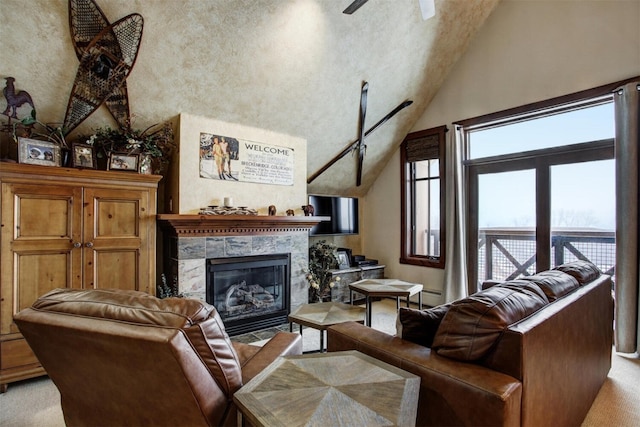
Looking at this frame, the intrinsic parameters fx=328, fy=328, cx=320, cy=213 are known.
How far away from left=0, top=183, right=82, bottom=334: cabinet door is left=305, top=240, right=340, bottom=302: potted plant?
8.34 ft

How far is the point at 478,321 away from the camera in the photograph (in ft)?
4.48

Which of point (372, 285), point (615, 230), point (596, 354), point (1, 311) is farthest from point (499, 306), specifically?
point (1, 311)

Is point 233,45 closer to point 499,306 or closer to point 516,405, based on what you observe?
point 499,306

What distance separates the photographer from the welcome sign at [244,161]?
11.9 feet

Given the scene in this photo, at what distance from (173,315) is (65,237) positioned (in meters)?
2.19

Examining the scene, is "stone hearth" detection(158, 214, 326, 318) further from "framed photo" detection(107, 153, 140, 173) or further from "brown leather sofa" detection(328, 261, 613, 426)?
"brown leather sofa" detection(328, 261, 613, 426)

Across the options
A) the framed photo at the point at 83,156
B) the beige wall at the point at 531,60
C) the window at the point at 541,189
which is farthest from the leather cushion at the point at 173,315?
the beige wall at the point at 531,60

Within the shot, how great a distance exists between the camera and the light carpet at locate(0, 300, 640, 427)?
2.12 metres

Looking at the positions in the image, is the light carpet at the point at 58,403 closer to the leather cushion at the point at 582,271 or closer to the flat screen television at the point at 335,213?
the leather cushion at the point at 582,271

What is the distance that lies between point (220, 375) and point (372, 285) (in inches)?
91.6

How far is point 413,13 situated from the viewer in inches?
146

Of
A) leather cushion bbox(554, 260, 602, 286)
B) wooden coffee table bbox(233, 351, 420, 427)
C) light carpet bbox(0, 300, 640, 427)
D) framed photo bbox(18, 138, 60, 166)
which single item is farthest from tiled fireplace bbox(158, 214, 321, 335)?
leather cushion bbox(554, 260, 602, 286)

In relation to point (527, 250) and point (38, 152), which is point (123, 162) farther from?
point (527, 250)

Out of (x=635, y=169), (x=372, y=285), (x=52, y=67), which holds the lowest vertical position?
(x=372, y=285)
